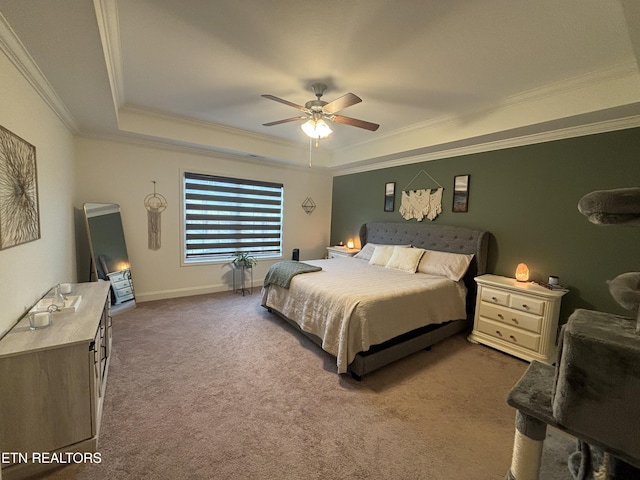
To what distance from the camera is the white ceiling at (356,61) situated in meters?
1.64

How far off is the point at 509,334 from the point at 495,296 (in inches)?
15.9

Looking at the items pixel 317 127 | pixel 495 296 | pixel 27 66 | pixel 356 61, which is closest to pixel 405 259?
pixel 495 296

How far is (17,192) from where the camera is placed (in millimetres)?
1708

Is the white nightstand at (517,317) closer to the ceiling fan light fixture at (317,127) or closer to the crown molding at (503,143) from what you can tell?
the crown molding at (503,143)

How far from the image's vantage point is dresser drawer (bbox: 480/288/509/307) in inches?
113

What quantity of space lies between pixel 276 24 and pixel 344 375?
2778 millimetres

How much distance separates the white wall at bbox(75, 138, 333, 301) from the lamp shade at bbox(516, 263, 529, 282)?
3.91 meters

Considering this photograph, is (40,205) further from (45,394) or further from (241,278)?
(241,278)

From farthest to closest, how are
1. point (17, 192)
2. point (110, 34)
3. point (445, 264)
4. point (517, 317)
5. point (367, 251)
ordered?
point (367, 251) < point (445, 264) < point (517, 317) < point (110, 34) < point (17, 192)

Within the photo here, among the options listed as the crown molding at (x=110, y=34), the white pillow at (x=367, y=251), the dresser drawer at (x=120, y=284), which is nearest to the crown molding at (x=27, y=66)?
the crown molding at (x=110, y=34)

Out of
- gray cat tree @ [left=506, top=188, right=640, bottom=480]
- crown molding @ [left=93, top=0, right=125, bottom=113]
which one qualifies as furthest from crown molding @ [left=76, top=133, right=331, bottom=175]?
gray cat tree @ [left=506, top=188, right=640, bottom=480]

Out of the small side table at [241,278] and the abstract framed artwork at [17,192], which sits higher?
the abstract framed artwork at [17,192]

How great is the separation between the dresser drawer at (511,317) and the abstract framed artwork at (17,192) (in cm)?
404

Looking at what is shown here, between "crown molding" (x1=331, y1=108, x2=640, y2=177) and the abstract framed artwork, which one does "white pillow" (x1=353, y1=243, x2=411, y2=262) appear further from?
the abstract framed artwork
